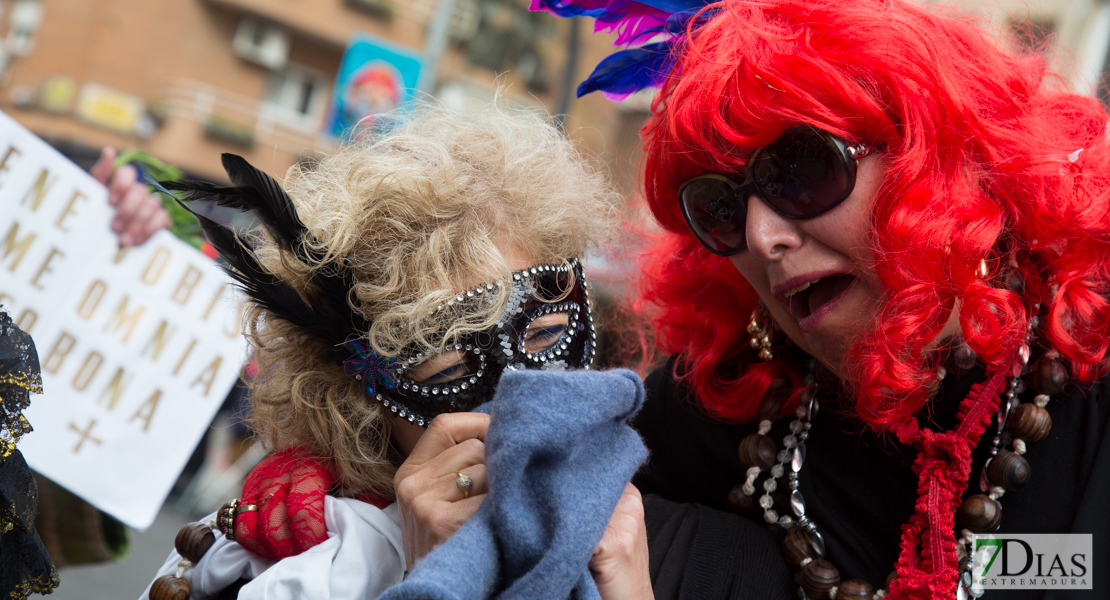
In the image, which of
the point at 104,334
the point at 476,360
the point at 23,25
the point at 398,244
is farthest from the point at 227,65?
the point at 476,360

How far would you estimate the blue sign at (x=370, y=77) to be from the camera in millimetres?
6952

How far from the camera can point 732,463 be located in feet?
6.32

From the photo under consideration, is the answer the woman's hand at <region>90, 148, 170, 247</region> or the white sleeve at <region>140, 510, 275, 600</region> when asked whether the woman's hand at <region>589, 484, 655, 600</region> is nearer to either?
the white sleeve at <region>140, 510, 275, 600</region>

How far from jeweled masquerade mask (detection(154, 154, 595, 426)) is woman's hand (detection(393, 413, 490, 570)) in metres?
0.11

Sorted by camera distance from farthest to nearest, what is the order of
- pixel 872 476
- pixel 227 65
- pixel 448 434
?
pixel 227 65 < pixel 872 476 < pixel 448 434

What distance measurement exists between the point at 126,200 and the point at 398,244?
43.4 inches

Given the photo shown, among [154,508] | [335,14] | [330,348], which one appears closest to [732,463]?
[330,348]

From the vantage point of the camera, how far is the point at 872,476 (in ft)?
5.74

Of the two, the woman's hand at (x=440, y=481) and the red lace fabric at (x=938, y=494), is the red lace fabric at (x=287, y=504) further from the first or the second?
the red lace fabric at (x=938, y=494)

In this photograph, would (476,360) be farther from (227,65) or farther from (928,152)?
(227,65)

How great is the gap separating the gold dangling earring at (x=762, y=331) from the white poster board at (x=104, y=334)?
1.31m

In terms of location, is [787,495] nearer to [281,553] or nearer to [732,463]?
[732,463]

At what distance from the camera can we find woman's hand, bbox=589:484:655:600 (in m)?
1.27

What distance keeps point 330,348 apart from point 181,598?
58cm
